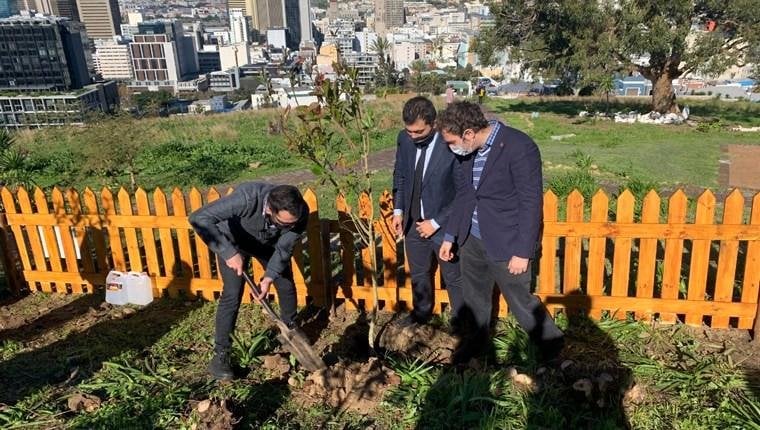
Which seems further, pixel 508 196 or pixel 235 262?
pixel 235 262

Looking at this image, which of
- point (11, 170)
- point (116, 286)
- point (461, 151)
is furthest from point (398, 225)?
point (11, 170)

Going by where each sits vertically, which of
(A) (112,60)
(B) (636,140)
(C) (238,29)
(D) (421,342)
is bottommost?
(B) (636,140)

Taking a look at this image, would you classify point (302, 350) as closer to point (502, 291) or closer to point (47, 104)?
point (502, 291)

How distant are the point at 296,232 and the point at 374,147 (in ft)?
33.5

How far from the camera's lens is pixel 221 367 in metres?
3.58

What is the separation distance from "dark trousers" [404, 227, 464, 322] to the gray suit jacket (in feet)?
2.82

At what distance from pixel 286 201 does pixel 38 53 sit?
138094 millimetres

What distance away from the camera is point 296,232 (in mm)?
3504

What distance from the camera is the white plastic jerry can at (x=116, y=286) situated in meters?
4.80

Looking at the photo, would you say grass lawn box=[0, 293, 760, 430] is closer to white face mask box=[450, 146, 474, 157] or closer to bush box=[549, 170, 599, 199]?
white face mask box=[450, 146, 474, 157]

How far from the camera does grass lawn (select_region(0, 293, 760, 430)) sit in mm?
3039

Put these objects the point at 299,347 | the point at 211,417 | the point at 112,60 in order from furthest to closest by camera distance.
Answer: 1. the point at 112,60
2. the point at 299,347
3. the point at 211,417

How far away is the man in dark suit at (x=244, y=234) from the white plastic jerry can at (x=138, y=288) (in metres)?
1.56

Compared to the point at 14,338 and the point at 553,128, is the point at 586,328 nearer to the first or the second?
the point at 14,338
